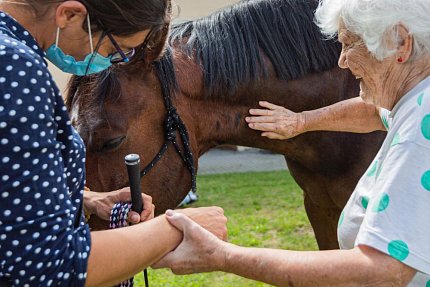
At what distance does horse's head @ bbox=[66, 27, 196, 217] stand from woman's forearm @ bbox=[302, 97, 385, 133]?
2.29ft

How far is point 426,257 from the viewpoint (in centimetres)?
148

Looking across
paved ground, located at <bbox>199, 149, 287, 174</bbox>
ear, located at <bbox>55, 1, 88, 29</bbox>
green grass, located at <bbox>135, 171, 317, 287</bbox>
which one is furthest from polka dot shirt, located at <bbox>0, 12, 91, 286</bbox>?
paved ground, located at <bbox>199, 149, 287, 174</bbox>

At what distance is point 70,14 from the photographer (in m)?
1.41

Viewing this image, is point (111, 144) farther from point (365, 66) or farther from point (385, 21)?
point (385, 21)

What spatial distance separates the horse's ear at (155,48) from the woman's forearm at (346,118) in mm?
748

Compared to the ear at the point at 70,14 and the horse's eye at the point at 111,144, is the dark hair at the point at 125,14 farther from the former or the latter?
the horse's eye at the point at 111,144

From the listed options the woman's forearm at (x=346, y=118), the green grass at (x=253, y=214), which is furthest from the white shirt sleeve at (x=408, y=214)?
the green grass at (x=253, y=214)

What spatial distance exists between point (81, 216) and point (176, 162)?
1202 millimetres

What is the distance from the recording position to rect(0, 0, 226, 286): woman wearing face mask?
47.1 inches

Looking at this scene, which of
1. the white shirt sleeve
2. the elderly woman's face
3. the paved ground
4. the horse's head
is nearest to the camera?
the white shirt sleeve

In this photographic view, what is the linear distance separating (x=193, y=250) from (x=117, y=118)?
1040 millimetres

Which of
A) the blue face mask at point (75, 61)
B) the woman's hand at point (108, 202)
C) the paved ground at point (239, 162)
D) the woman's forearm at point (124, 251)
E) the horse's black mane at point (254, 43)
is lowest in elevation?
the paved ground at point (239, 162)

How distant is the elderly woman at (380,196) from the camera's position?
147 centimetres

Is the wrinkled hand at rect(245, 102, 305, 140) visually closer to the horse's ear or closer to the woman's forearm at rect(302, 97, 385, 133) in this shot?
the woman's forearm at rect(302, 97, 385, 133)
